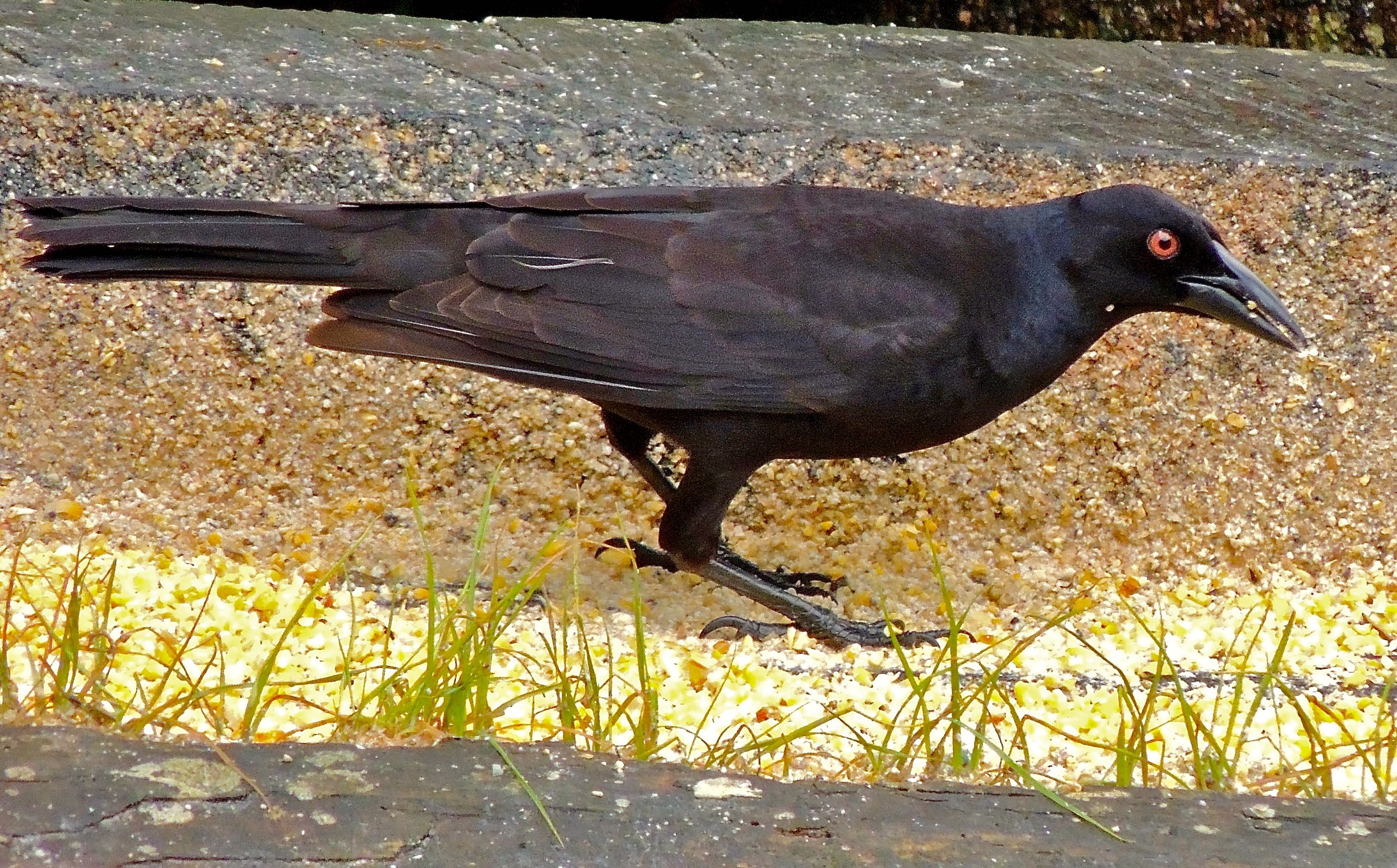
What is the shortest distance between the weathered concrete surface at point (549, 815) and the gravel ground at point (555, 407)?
154 cm

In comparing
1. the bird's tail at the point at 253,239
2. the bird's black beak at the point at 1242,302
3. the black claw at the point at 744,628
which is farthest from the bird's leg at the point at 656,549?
the bird's black beak at the point at 1242,302

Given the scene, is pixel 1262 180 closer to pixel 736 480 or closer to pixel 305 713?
pixel 736 480

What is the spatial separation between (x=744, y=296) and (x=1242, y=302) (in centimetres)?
98

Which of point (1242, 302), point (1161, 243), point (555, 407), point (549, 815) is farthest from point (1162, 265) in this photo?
point (549, 815)

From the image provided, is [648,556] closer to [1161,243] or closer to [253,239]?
[253,239]

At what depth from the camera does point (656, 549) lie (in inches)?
147

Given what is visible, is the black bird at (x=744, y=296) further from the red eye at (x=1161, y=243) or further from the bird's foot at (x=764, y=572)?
the bird's foot at (x=764, y=572)

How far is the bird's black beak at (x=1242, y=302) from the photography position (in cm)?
295

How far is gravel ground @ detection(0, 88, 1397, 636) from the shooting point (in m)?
3.48

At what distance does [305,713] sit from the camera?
2.57 metres

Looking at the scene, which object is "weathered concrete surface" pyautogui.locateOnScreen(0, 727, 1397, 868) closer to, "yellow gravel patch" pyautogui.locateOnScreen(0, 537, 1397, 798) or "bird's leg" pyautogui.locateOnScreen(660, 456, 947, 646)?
"yellow gravel patch" pyautogui.locateOnScreen(0, 537, 1397, 798)

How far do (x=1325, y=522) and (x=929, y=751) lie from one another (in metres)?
1.79

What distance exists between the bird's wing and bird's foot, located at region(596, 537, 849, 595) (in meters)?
0.64

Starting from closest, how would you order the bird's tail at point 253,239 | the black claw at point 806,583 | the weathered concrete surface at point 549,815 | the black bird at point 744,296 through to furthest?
1. the weathered concrete surface at point 549,815
2. the bird's tail at point 253,239
3. the black bird at point 744,296
4. the black claw at point 806,583
